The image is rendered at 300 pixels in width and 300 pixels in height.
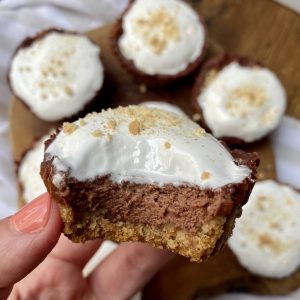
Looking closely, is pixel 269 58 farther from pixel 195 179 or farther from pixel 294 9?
pixel 195 179

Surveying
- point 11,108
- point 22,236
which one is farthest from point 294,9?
point 22,236

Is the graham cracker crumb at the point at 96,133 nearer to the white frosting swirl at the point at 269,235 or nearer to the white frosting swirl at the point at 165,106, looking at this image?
the white frosting swirl at the point at 165,106

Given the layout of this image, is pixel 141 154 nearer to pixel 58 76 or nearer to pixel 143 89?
pixel 58 76

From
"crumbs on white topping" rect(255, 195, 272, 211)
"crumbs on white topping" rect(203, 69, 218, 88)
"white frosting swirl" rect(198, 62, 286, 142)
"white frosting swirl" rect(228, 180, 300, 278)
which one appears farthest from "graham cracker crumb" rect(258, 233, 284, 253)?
"crumbs on white topping" rect(203, 69, 218, 88)

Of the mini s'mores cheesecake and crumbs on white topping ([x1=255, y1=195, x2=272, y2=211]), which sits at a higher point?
the mini s'mores cheesecake

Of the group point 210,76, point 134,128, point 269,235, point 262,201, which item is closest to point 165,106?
point 210,76

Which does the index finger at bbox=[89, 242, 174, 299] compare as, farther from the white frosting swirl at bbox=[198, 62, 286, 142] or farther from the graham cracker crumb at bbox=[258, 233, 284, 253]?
the white frosting swirl at bbox=[198, 62, 286, 142]

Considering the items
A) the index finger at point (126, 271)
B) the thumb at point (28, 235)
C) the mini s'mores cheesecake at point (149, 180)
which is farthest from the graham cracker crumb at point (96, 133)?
the index finger at point (126, 271)
